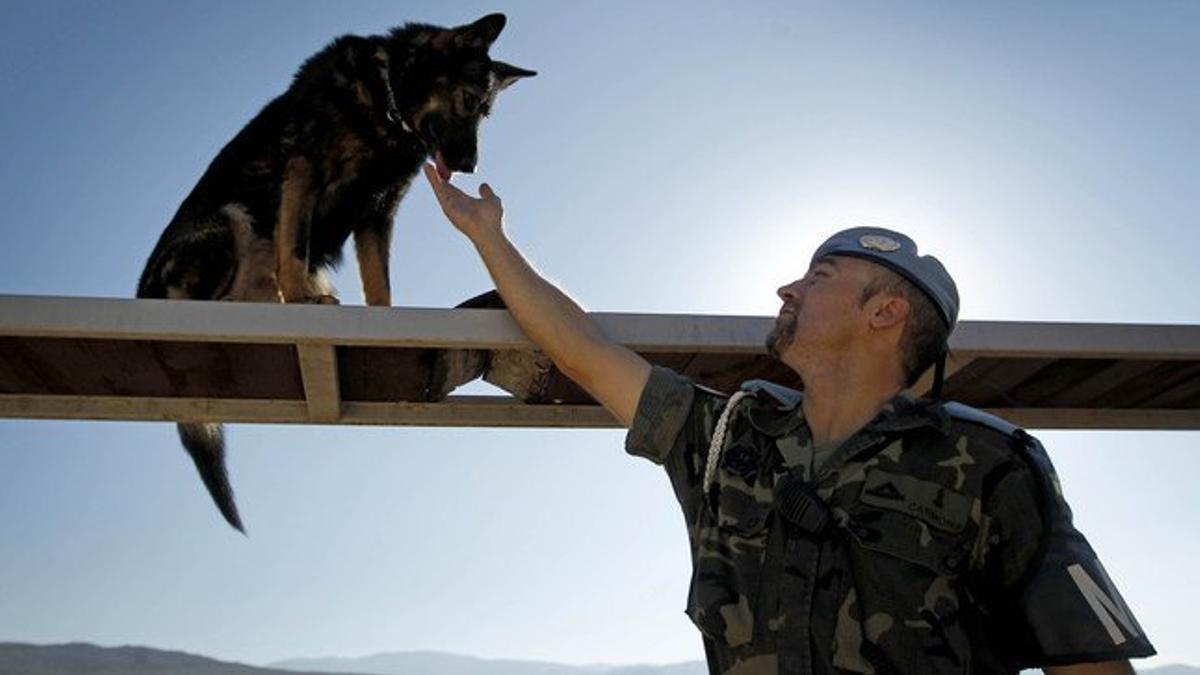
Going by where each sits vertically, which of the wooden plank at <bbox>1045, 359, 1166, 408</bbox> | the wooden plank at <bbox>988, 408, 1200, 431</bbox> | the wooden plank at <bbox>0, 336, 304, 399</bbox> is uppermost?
the wooden plank at <bbox>0, 336, 304, 399</bbox>

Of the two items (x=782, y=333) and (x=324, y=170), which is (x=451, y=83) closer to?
(x=324, y=170)

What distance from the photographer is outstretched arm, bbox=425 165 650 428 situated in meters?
2.83

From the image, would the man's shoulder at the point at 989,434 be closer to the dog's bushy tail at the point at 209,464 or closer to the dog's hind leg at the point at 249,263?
the dog's hind leg at the point at 249,263

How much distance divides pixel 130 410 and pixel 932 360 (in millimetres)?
2878

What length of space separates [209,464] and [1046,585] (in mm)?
3597

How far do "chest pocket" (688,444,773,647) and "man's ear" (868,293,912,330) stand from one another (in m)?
0.51

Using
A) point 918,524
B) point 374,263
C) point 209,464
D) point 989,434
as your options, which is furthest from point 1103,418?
point 209,464

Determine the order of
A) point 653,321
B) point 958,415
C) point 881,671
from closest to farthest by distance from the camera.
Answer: point 881,671 → point 958,415 → point 653,321

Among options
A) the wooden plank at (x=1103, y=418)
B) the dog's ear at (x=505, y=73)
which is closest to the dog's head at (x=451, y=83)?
the dog's ear at (x=505, y=73)

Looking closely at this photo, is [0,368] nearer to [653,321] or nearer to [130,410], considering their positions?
[130,410]

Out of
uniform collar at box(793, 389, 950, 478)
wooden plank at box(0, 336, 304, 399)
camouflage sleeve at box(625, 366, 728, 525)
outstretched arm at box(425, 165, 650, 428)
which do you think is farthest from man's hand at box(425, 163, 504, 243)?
uniform collar at box(793, 389, 950, 478)

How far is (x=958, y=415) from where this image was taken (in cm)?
254

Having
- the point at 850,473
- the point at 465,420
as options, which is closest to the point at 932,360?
the point at 850,473

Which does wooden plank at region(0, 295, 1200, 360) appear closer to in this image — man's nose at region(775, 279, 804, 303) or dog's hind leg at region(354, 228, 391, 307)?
man's nose at region(775, 279, 804, 303)
